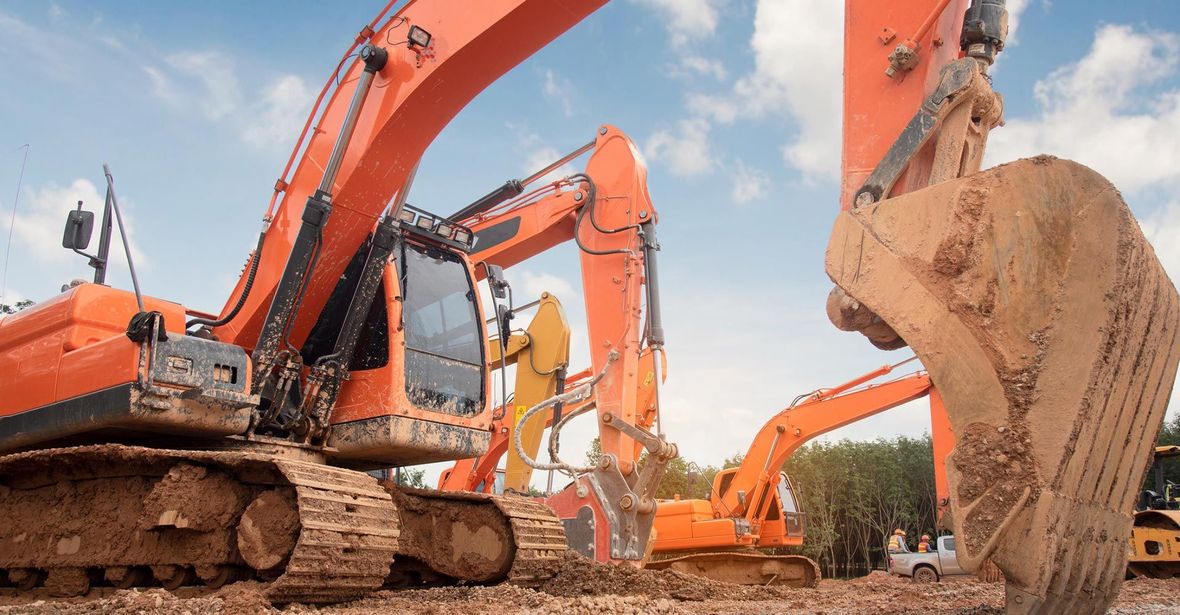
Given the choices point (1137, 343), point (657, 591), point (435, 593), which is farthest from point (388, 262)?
point (1137, 343)

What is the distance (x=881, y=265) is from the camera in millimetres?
3385

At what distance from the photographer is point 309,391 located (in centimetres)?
559

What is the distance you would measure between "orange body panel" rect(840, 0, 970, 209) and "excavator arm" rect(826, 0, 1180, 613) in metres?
0.19

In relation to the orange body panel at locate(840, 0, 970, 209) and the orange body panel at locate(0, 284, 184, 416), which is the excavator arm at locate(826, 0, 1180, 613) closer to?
the orange body panel at locate(840, 0, 970, 209)

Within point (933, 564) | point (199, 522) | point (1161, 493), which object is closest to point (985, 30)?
point (199, 522)

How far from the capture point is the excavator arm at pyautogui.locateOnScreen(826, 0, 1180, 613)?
3023 millimetres

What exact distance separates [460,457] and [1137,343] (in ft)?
12.3

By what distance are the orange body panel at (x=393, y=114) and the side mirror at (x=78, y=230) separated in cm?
103

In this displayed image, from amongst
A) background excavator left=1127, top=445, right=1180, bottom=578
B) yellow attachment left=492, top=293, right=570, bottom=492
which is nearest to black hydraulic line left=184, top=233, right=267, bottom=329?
yellow attachment left=492, top=293, right=570, bottom=492

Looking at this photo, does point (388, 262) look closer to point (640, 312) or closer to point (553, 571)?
point (553, 571)

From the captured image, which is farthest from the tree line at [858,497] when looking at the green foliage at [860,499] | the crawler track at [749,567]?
the crawler track at [749,567]

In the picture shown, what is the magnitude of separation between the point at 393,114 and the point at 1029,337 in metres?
3.64

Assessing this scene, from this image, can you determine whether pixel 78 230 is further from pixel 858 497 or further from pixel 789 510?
pixel 858 497

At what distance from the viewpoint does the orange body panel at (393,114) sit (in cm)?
525
